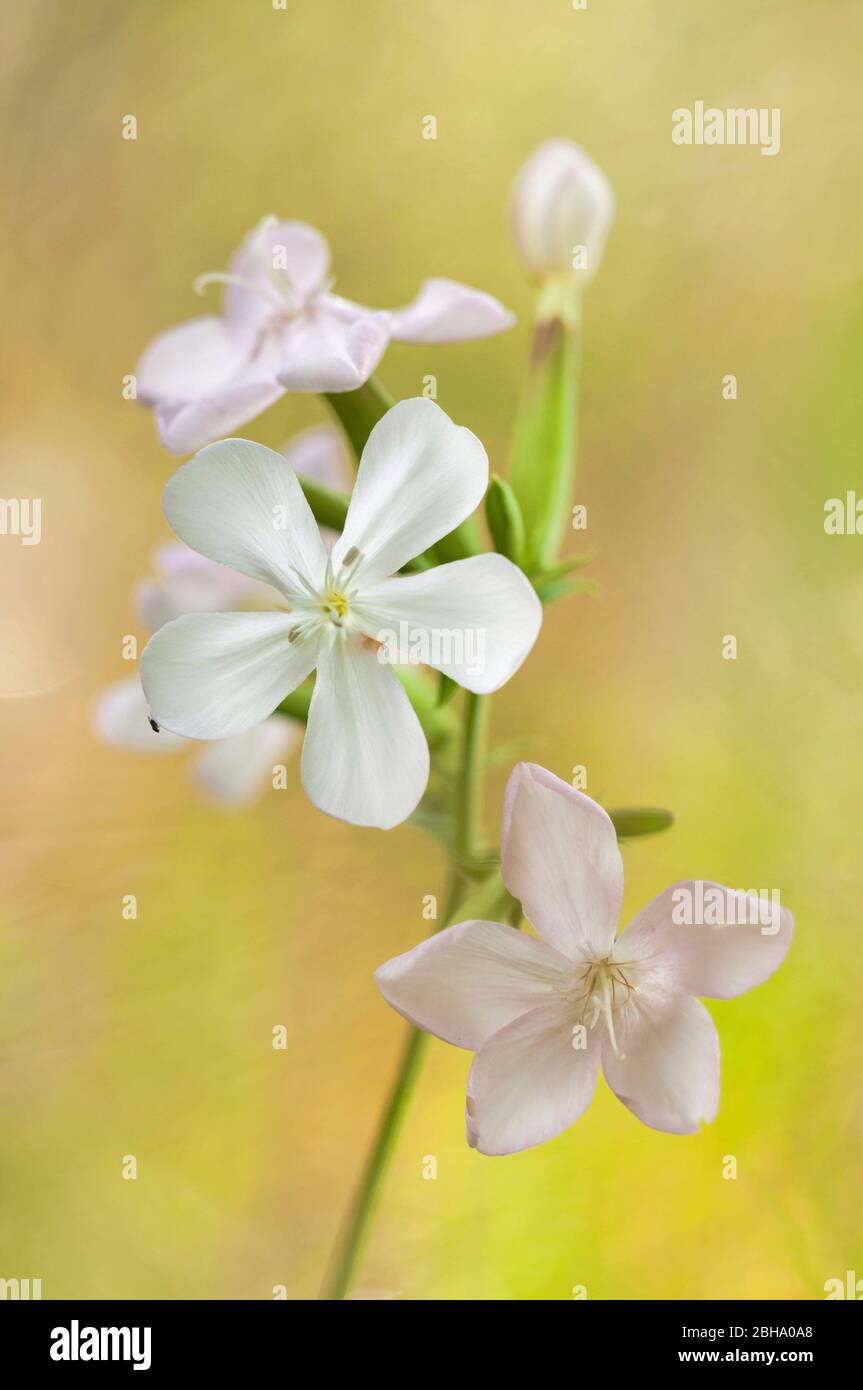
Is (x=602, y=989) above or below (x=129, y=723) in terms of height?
below

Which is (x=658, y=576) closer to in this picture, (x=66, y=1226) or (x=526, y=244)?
(x=526, y=244)

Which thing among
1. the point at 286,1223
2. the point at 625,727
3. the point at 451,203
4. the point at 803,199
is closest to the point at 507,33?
the point at 451,203

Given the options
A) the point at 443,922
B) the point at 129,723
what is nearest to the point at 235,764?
the point at 129,723

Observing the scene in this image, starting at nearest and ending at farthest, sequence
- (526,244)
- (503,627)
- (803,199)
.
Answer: (503,627) < (526,244) < (803,199)

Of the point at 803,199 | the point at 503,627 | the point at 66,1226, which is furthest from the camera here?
the point at 803,199

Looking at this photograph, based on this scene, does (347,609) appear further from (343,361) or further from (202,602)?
(202,602)

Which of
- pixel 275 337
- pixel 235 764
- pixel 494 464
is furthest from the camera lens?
pixel 494 464

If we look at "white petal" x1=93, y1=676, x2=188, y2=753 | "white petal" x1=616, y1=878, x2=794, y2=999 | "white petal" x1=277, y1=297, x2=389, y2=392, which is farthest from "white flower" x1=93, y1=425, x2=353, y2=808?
"white petal" x1=616, y1=878, x2=794, y2=999
